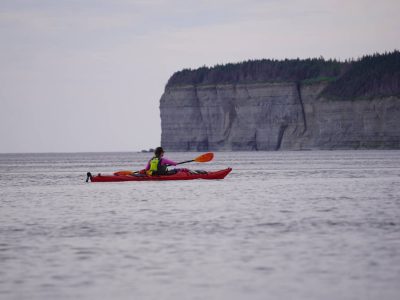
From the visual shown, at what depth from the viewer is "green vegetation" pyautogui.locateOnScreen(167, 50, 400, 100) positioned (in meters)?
140

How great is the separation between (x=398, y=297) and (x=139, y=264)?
356cm

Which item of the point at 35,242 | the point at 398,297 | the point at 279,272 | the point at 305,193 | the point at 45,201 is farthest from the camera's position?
the point at 305,193

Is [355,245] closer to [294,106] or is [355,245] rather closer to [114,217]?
[114,217]

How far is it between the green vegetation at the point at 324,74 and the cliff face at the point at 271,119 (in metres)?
3.26

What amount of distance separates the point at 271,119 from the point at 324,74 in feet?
80.6

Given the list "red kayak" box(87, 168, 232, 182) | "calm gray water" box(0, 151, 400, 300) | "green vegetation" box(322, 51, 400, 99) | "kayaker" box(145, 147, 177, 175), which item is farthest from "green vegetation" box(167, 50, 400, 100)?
"calm gray water" box(0, 151, 400, 300)

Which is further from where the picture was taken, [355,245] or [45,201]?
[45,201]

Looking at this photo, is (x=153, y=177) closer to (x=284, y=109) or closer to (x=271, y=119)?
(x=271, y=119)

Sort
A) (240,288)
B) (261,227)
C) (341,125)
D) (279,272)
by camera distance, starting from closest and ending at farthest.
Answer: (240,288), (279,272), (261,227), (341,125)

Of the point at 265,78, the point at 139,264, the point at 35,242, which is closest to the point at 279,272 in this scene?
the point at 139,264

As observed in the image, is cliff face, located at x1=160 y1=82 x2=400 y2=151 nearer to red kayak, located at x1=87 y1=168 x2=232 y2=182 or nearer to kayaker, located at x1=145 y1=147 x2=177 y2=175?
red kayak, located at x1=87 y1=168 x2=232 y2=182

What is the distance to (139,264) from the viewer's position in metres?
11.0

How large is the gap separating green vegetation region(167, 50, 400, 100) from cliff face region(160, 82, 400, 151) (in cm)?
326

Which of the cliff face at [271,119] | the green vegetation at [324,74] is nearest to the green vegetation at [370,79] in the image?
the green vegetation at [324,74]
